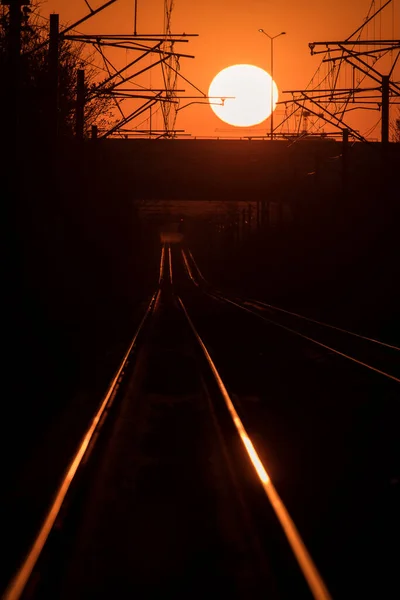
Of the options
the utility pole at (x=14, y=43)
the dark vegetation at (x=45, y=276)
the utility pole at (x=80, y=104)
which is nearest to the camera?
the dark vegetation at (x=45, y=276)

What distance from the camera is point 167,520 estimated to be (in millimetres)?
7625

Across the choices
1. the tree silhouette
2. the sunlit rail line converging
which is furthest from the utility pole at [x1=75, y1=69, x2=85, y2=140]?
Result: the sunlit rail line converging

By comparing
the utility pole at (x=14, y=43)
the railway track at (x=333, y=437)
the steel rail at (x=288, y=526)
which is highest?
the utility pole at (x=14, y=43)

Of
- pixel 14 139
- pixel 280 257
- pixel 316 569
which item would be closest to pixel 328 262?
pixel 280 257

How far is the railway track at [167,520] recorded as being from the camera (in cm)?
600

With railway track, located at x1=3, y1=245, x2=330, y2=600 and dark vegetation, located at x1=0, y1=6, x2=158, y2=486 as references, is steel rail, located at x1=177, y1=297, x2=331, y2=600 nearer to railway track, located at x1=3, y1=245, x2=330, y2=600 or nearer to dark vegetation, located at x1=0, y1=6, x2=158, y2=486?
railway track, located at x1=3, y1=245, x2=330, y2=600

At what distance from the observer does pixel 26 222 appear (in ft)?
88.2

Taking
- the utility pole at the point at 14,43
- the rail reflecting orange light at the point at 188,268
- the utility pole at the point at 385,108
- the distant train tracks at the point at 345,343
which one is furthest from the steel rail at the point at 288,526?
the rail reflecting orange light at the point at 188,268

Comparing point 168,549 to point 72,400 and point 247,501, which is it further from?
point 72,400

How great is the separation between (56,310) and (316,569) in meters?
23.9

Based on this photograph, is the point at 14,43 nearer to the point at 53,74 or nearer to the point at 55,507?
the point at 53,74

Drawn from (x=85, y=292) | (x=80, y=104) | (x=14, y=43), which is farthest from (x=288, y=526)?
(x=85, y=292)

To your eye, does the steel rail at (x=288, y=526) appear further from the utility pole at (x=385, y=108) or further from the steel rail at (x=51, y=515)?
the utility pole at (x=385, y=108)

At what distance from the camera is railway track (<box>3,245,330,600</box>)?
600 centimetres
